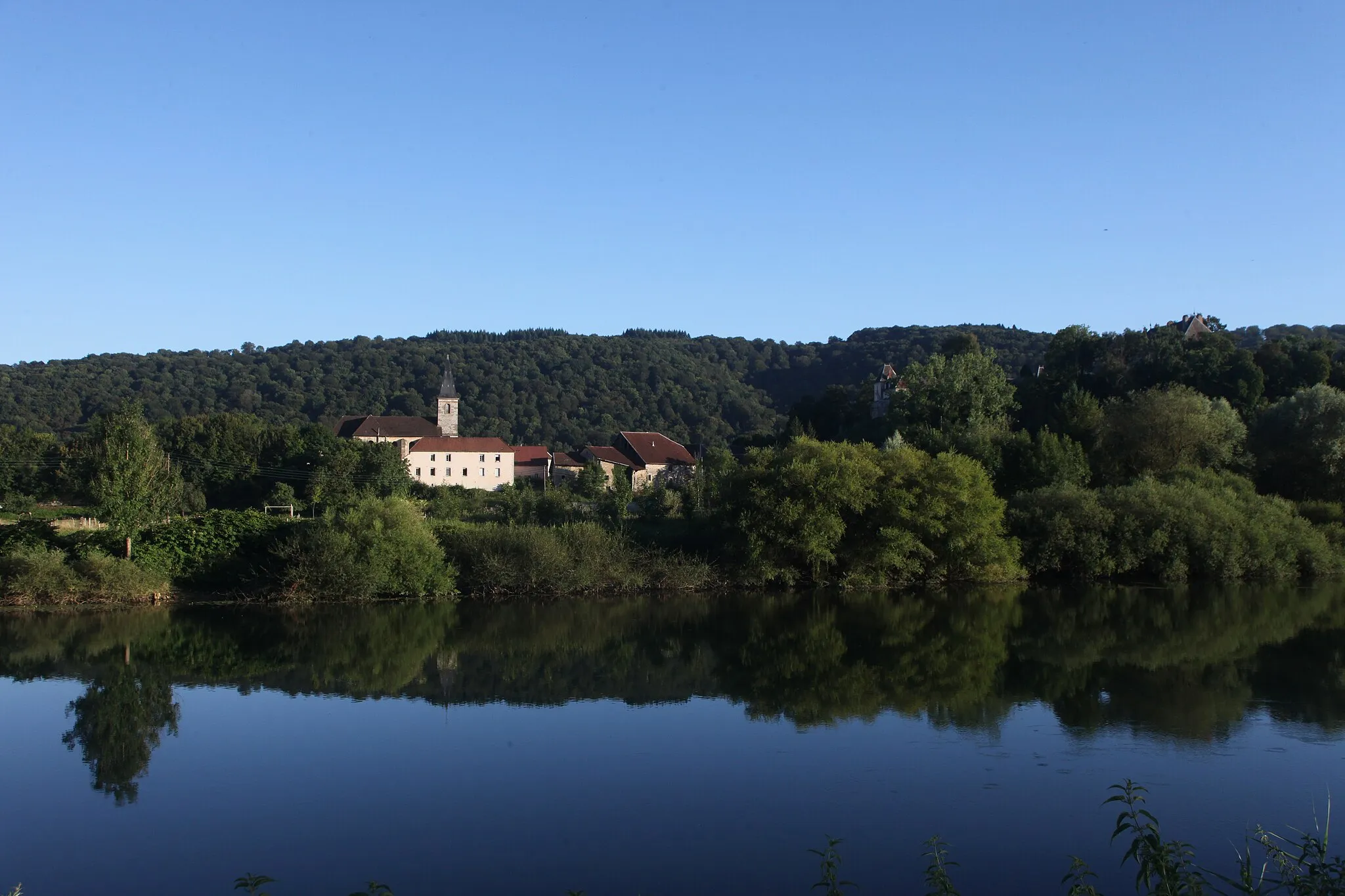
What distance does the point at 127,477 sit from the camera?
26875 mm

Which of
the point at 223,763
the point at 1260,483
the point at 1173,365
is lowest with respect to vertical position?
the point at 223,763

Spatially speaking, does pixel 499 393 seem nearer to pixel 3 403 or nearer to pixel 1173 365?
pixel 3 403

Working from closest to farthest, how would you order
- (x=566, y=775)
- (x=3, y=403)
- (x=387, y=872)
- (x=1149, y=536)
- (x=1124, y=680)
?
(x=387, y=872) → (x=566, y=775) → (x=1124, y=680) → (x=1149, y=536) → (x=3, y=403)

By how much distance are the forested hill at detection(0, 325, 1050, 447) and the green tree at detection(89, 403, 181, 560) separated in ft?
224

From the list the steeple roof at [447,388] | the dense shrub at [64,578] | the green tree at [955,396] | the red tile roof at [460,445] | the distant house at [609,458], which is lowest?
the dense shrub at [64,578]

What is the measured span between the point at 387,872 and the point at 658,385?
4216 inches

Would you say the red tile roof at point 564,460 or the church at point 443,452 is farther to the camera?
the red tile roof at point 564,460

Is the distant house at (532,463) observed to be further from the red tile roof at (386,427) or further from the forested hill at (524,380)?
the forested hill at (524,380)

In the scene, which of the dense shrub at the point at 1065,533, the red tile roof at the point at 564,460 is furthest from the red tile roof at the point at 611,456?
the dense shrub at the point at 1065,533

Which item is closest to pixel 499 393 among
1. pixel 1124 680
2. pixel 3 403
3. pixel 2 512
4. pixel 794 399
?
pixel 794 399

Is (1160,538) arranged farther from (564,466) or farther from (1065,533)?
(564,466)

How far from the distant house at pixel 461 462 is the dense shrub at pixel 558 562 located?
181 feet

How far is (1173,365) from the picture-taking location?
54938mm

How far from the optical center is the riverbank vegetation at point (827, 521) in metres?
27.7
